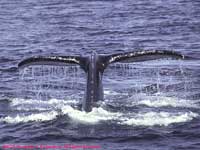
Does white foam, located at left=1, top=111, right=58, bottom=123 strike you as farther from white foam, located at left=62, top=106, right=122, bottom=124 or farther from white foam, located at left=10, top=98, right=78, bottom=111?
white foam, located at left=10, top=98, right=78, bottom=111

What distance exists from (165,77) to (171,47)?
218 inches

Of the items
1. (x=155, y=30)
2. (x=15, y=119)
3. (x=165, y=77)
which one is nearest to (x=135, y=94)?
(x=165, y=77)

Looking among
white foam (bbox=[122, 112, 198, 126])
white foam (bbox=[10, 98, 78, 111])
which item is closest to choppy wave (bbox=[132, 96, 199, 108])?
white foam (bbox=[122, 112, 198, 126])

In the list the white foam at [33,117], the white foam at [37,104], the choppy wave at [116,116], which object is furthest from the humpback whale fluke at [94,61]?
the white foam at [37,104]

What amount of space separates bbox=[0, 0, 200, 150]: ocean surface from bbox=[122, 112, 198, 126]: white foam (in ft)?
0.08

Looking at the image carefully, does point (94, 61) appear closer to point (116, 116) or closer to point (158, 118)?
point (116, 116)

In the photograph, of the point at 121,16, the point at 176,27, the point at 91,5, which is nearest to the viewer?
the point at 176,27

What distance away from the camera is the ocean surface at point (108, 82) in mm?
16547

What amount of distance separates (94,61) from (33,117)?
7.34ft

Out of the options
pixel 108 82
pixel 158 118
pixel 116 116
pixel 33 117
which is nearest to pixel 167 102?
pixel 158 118

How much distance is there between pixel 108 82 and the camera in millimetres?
22844

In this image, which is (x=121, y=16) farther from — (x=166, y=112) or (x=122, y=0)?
(x=166, y=112)

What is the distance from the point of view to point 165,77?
23.1m

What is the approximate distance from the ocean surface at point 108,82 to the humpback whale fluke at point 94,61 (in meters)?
0.35
